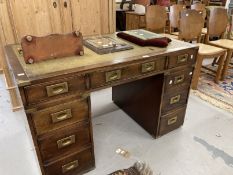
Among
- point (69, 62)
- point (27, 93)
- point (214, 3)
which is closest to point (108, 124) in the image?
point (69, 62)

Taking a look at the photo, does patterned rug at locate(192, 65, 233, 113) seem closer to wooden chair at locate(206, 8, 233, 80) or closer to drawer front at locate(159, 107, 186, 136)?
wooden chair at locate(206, 8, 233, 80)

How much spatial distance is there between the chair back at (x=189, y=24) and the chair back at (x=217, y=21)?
36 cm

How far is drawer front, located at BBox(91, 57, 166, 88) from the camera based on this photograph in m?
1.19

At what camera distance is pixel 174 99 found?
1.66m

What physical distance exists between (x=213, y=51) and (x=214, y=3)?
360cm

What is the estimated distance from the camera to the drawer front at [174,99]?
161 cm

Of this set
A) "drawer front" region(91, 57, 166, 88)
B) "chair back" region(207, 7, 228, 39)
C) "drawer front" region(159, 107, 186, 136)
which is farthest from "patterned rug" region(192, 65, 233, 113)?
"drawer front" region(91, 57, 166, 88)

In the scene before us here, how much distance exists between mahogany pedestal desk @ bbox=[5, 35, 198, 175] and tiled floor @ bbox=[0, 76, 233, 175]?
0.18 meters

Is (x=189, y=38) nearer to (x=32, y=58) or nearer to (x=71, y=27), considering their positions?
(x=71, y=27)

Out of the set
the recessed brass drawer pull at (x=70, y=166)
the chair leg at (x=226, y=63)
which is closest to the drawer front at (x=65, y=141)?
the recessed brass drawer pull at (x=70, y=166)

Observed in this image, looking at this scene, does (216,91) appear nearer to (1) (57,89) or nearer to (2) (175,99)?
(2) (175,99)

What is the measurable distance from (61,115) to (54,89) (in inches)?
7.1

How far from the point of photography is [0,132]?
187 centimetres

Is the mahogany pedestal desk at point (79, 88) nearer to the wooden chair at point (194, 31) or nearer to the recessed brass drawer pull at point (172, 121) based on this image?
the recessed brass drawer pull at point (172, 121)
